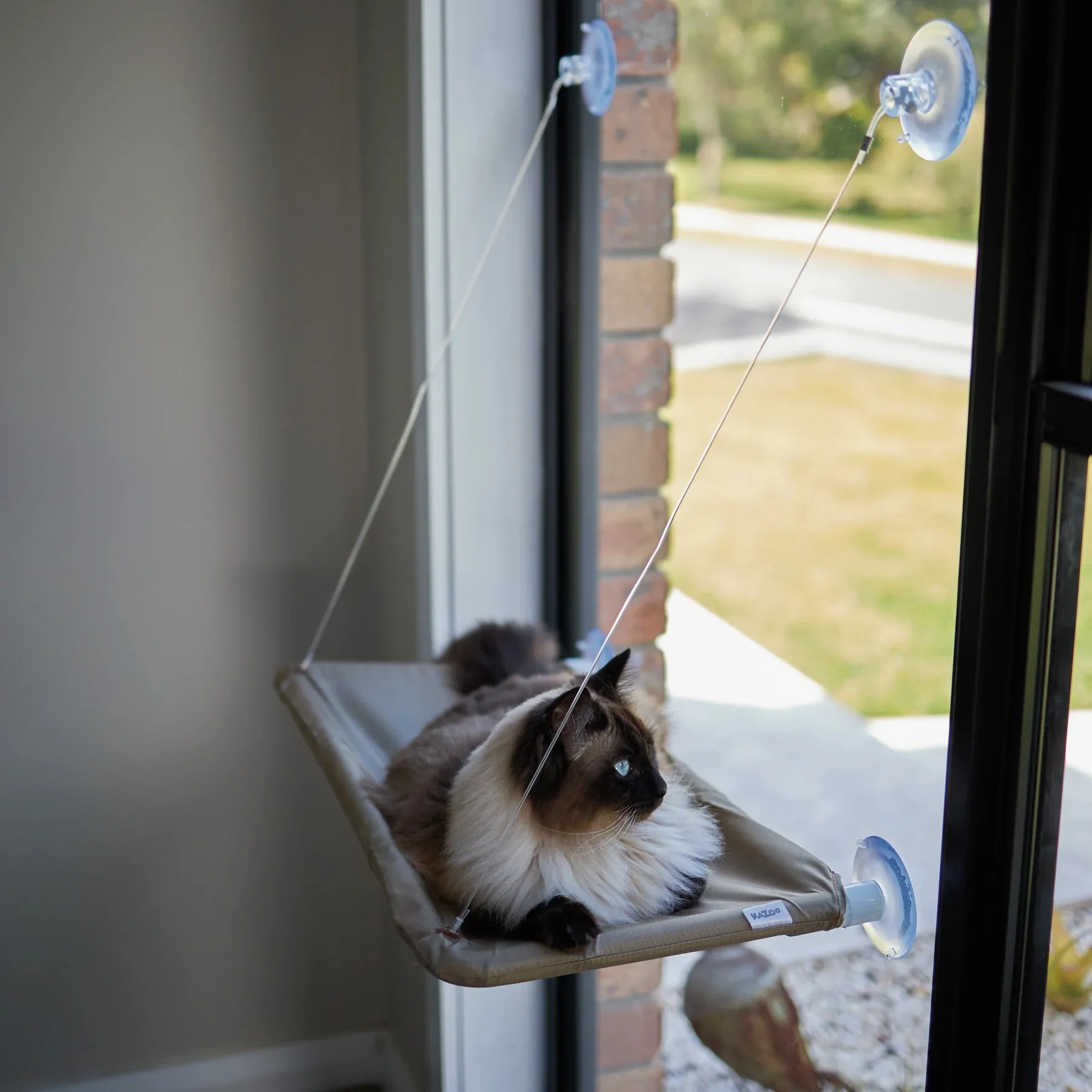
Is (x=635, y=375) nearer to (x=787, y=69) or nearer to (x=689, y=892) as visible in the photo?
(x=787, y=69)

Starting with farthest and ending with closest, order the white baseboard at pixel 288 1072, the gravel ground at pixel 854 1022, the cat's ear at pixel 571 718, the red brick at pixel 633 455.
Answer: the white baseboard at pixel 288 1072, the red brick at pixel 633 455, the gravel ground at pixel 854 1022, the cat's ear at pixel 571 718

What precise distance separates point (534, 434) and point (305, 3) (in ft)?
2.32

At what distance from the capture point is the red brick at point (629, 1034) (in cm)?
174

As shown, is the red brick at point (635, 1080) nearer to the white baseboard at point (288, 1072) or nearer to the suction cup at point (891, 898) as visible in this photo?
the white baseboard at point (288, 1072)

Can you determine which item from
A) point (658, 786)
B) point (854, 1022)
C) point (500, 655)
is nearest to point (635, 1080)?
point (854, 1022)

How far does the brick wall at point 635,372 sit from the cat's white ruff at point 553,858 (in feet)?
2.04

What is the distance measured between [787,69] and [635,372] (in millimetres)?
443

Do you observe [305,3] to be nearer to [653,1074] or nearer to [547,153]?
[547,153]

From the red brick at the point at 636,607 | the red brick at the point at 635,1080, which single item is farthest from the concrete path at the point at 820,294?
the red brick at the point at 635,1080

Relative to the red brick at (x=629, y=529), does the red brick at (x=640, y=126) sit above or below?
above

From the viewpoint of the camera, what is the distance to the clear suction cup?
90 cm

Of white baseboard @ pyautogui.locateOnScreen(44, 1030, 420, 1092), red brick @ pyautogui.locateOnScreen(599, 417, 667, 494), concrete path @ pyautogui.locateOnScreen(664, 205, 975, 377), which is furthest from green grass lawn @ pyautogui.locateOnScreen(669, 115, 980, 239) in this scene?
white baseboard @ pyautogui.locateOnScreen(44, 1030, 420, 1092)

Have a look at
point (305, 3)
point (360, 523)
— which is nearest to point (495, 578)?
point (360, 523)

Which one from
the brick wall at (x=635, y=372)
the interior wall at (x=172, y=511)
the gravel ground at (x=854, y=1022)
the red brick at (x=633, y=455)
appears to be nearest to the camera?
the gravel ground at (x=854, y=1022)
